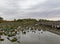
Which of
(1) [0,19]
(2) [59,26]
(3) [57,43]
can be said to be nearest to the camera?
(3) [57,43]

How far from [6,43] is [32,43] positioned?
10.7ft

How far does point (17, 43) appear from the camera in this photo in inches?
835

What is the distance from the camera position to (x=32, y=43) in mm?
20672

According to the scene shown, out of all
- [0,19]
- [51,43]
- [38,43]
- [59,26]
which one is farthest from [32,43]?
[0,19]

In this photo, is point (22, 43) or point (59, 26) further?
point (59, 26)

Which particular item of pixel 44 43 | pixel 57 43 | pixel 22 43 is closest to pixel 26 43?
pixel 22 43

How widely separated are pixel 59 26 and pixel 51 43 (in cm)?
2035

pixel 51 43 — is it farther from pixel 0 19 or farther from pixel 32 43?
pixel 0 19

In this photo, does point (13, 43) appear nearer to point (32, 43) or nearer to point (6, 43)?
point (6, 43)

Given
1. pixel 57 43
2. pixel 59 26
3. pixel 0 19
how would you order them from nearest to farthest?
pixel 57 43 < pixel 59 26 < pixel 0 19

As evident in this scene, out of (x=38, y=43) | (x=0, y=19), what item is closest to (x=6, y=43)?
(x=38, y=43)

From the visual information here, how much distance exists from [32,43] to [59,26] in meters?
20.9

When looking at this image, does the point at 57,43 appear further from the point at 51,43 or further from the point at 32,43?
the point at 32,43

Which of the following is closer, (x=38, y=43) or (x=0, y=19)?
(x=38, y=43)
